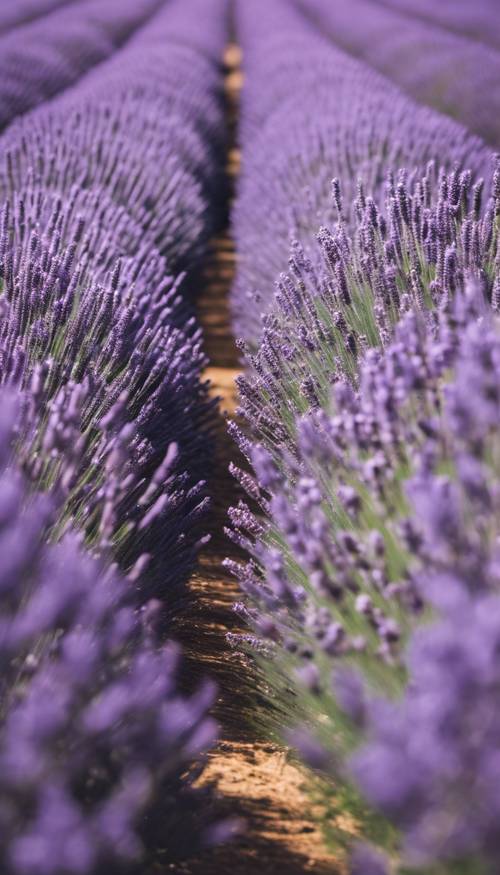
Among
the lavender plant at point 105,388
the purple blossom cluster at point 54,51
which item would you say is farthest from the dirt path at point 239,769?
the purple blossom cluster at point 54,51

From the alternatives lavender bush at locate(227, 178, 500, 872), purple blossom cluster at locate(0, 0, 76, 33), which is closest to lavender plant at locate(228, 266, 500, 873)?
lavender bush at locate(227, 178, 500, 872)

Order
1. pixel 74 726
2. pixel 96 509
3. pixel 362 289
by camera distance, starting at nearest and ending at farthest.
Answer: pixel 74 726
pixel 96 509
pixel 362 289

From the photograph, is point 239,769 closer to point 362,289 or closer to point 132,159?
point 362,289

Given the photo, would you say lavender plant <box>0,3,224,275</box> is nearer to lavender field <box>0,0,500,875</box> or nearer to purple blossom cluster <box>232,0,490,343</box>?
lavender field <box>0,0,500,875</box>

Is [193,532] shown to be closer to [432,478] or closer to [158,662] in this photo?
[158,662]

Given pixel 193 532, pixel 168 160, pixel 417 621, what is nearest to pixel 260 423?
pixel 193 532

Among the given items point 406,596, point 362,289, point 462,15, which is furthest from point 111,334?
point 462,15
